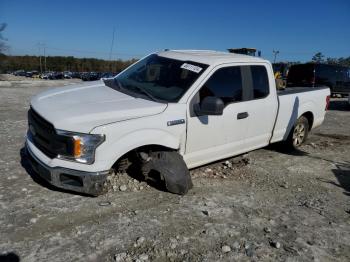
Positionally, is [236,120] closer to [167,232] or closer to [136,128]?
[136,128]

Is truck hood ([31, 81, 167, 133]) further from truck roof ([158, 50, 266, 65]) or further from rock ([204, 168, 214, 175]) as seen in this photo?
rock ([204, 168, 214, 175])

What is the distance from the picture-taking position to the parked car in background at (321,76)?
58.9 feet

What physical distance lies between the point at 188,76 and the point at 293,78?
50.4ft

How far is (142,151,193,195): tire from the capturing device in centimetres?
441

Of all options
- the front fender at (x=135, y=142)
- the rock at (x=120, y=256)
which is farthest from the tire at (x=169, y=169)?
the rock at (x=120, y=256)

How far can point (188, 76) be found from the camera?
4.73 meters

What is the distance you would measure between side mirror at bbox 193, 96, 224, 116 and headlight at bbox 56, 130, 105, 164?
53.6 inches

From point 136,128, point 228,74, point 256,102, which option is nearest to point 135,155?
point 136,128

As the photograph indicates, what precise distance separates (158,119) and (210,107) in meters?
0.69

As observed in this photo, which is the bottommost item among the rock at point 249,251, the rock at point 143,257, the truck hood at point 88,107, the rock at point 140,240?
the rock at point 249,251

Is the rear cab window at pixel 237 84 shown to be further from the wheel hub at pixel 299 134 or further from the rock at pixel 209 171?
the wheel hub at pixel 299 134

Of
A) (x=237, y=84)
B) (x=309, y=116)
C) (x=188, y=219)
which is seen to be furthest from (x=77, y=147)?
(x=309, y=116)

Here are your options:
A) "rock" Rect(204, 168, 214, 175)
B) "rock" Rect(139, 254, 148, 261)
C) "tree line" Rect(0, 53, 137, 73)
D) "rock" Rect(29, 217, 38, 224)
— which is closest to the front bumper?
"rock" Rect(29, 217, 38, 224)

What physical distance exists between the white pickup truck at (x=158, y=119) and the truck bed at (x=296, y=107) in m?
0.05
